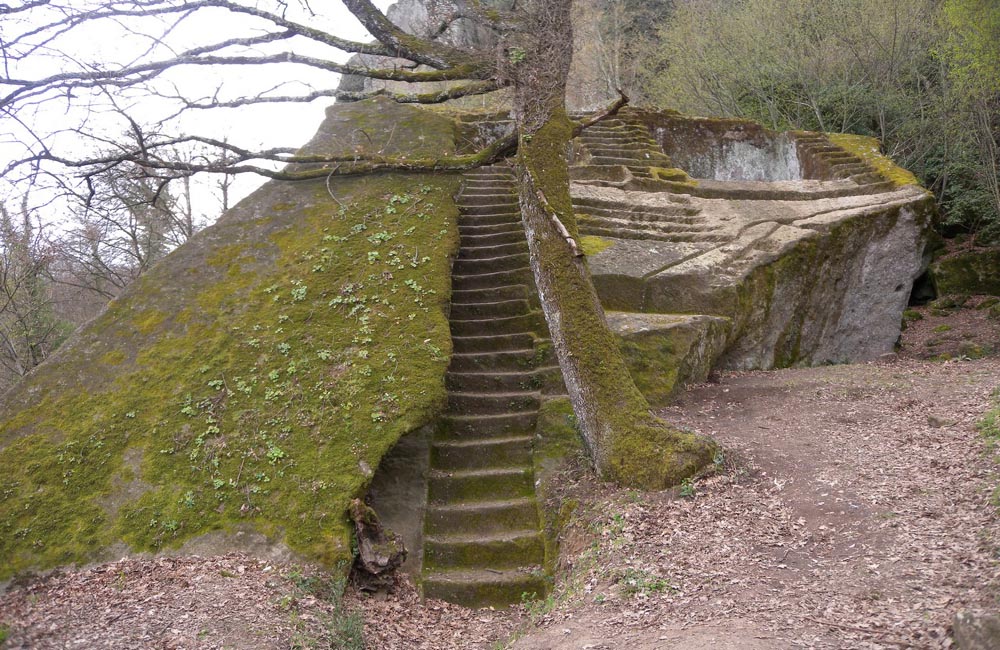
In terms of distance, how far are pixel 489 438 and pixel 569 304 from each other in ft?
6.86

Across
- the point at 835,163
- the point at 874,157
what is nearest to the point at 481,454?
the point at 835,163

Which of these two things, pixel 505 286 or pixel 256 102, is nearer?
pixel 256 102

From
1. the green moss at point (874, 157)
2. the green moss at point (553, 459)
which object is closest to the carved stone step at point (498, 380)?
the green moss at point (553, 459)

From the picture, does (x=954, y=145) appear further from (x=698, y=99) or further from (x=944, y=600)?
(x=944, y=600)

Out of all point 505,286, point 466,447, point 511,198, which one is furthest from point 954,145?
point 466,447

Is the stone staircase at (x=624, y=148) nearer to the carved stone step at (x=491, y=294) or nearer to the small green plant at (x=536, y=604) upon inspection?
the carved stone step at (x=491, y=294)

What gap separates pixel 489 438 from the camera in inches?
322

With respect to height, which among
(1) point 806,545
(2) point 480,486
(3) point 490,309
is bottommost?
(2) point 480,486

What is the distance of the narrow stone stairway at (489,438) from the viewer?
6.83m

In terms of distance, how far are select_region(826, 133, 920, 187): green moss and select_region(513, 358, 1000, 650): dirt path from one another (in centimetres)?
815

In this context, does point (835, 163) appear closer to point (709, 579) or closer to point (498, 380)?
point (498, 380)

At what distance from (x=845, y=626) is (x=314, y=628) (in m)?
3.84

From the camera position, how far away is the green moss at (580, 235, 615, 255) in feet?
36.6

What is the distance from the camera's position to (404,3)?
1507 inches
